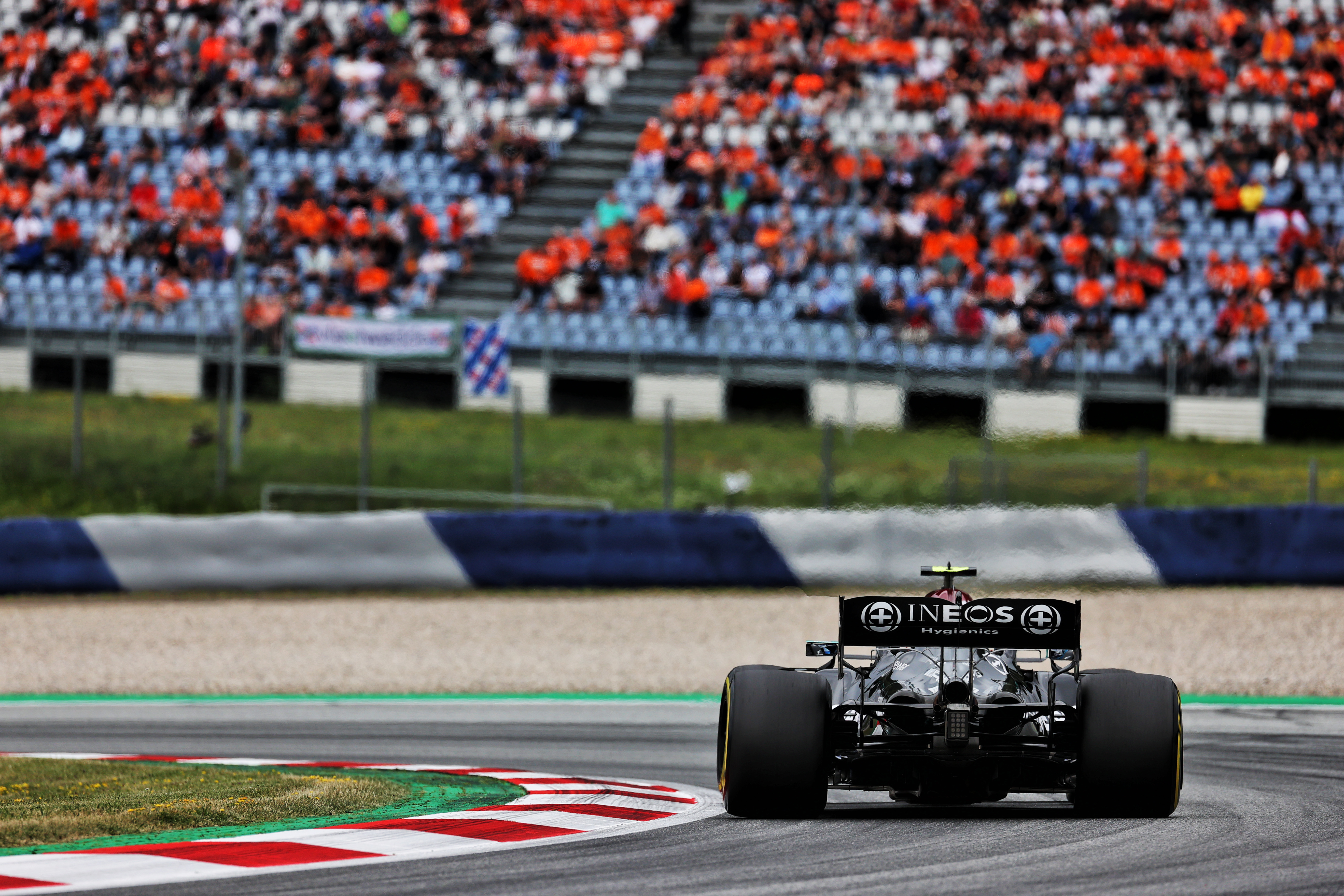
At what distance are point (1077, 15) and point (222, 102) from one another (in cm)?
1300

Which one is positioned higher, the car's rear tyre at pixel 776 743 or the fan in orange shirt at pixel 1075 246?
the fan in orange shirt at pixel 1075 246

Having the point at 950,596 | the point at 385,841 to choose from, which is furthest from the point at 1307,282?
the point at 385,841

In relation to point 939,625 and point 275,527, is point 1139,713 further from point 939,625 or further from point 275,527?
point 275,527

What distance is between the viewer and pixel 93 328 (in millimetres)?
27500

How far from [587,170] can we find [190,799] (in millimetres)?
21921

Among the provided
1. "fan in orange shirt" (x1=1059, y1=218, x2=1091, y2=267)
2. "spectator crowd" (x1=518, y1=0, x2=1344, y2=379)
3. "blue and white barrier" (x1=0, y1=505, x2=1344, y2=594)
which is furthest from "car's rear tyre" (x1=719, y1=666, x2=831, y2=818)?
"fan in orange shirt" (x1=1059, y1=218, x2=1091, y2=267)

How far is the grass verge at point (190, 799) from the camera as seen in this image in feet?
25.0

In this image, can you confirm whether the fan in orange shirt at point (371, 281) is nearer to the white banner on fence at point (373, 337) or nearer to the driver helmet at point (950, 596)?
the white banner on fence at point (373, 337)

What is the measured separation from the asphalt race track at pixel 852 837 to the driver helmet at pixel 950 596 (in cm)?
88

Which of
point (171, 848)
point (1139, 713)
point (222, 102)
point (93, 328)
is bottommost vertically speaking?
point (171, 848)

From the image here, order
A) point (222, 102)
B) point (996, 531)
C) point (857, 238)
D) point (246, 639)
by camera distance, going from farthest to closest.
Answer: point (222, 102), point (857, 238), point (996, 531), point (246, 639)

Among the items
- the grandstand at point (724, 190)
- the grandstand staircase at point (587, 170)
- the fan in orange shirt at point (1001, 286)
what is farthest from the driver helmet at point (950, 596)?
the grandstand staircase at point (587, 170)

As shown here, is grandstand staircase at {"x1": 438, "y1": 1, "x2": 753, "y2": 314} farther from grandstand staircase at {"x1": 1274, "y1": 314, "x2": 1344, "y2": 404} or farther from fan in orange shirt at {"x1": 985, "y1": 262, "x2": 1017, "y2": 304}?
grandstand staircase at {"x1": 1274, "y1": 314, "x2": 1344, "y2": 404}

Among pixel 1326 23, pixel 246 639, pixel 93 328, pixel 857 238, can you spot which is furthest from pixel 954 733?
pixel 1326 23
